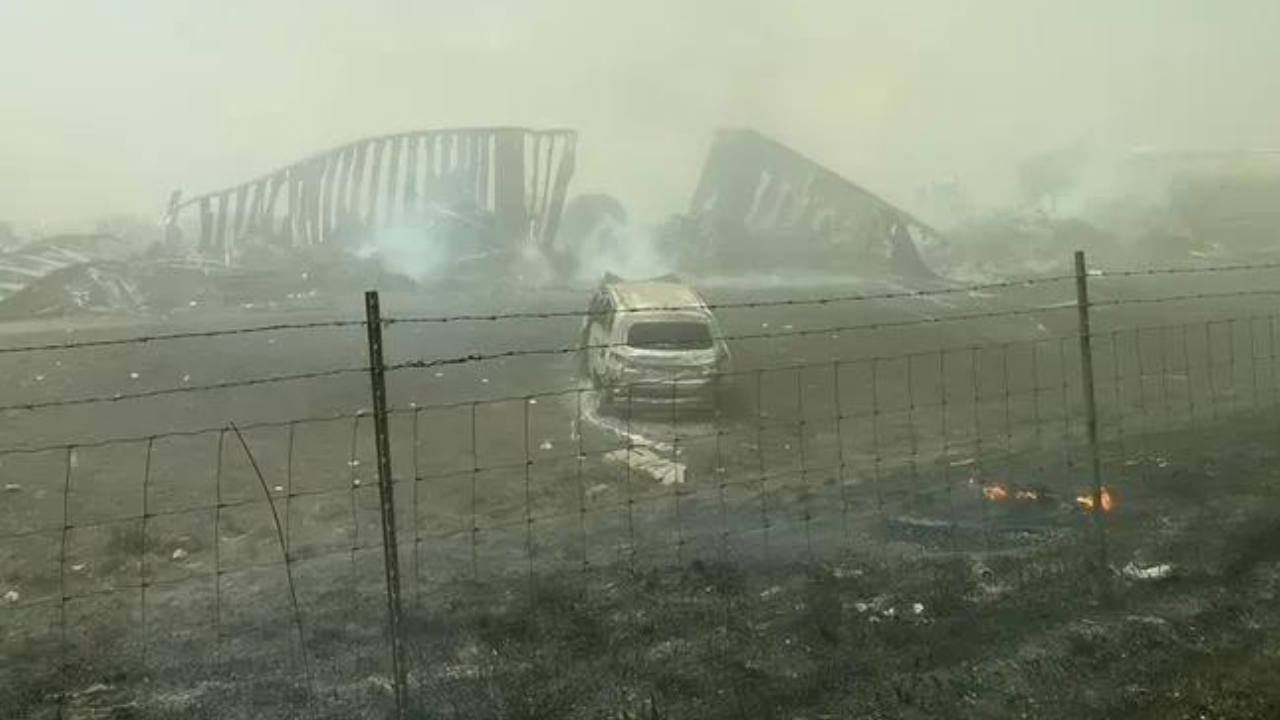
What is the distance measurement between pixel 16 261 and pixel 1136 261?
23.0 m

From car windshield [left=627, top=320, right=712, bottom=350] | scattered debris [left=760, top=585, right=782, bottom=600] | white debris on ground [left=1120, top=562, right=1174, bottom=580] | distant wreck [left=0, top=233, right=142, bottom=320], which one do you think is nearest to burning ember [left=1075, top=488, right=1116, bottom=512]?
white debris on ground [left=1120, top=562, right=1174, bottom=580]

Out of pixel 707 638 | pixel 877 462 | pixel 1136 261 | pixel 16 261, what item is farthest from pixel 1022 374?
pixel 16 261

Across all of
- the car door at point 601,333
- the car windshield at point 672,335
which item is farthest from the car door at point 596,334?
the car windshield at point 672,335

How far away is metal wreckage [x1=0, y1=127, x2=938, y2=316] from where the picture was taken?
18.9 metres

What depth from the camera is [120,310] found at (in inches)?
611

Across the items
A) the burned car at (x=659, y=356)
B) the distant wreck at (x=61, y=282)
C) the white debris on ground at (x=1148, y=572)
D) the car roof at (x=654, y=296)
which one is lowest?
the white debris on ground at (x=1148, y=572)

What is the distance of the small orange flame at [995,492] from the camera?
6.24 metres

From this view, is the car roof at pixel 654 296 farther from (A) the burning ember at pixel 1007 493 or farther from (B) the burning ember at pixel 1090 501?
(B) the burning ember at pixel 1090 501

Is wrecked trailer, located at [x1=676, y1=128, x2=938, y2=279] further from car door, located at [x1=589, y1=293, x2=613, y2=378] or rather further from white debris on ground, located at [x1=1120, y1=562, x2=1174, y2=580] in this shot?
white debris on ground, located at [x1=1120, y1=562, x2=1174, y2=580]

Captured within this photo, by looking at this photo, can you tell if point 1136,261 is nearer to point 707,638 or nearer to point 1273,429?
point 1273,429

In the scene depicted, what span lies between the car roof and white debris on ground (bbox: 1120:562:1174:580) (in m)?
5.14

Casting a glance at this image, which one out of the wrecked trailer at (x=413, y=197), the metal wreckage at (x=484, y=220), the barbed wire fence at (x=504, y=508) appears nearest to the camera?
the barbed wire fence at (x=504, y=508)

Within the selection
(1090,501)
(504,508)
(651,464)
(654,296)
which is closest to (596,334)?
(654,296)

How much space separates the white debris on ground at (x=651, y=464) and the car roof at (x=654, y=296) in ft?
5.91
